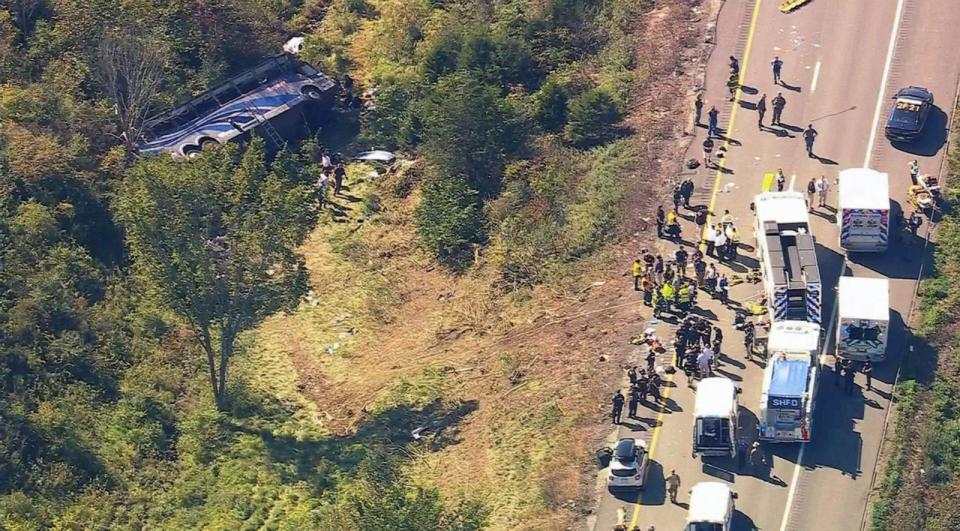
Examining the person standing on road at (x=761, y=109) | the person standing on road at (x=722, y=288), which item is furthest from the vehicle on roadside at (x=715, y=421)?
the person standing on road at (x=761, y=109)

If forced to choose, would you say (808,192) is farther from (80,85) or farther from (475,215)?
(80,85)

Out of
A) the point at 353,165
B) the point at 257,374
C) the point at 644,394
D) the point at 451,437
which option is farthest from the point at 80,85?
the point at 644,394

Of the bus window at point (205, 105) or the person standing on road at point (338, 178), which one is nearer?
the person standing on road at point (338, 178)

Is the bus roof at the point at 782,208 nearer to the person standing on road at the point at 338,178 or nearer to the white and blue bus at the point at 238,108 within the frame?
the person standing on road at the point at 338,178

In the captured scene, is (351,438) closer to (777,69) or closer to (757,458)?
(757,458)

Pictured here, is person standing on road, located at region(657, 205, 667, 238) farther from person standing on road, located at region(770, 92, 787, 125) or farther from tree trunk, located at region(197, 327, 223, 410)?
tree trunk, located at region(197, 327, 223, 410)

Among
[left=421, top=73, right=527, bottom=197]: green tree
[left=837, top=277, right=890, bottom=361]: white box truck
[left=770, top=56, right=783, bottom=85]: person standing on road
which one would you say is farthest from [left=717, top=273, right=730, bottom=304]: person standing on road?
[left=421, top=73, right=527, bottom=197]: green tree
